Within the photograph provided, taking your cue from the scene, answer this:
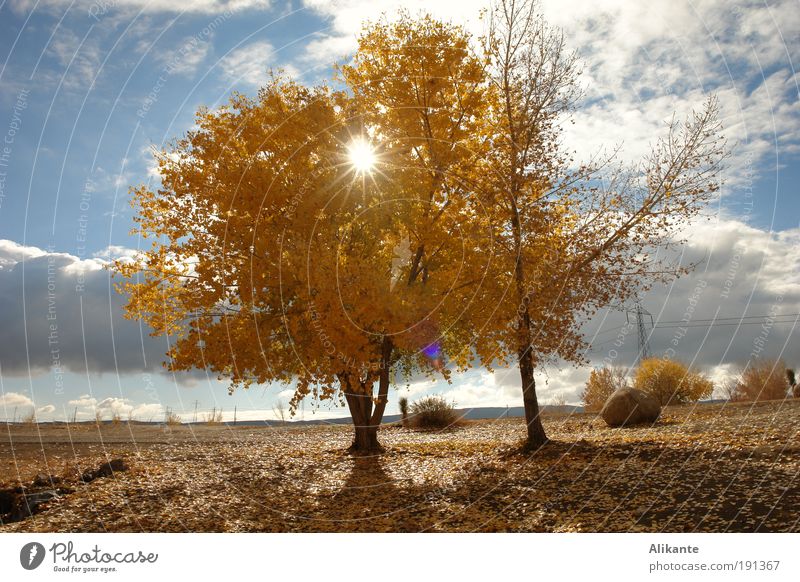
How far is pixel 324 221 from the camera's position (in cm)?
1717

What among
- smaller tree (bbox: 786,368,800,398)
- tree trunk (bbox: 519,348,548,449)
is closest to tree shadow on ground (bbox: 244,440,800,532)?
tree trunk (bbox: 519,348,548,449)

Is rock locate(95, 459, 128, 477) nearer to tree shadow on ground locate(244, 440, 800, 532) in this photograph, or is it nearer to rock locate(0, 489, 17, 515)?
rock locate(0, 489, 17, 515)

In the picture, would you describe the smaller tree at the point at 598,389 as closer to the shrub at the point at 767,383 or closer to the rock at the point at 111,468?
the shrub at the point at 767,383

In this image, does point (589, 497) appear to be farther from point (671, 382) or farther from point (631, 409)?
point (671, 382)

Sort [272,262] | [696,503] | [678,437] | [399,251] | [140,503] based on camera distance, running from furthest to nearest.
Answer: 1. [399,251]
2. [678,437]
3. [272,262]
4. [140,503]
5. [696,503]

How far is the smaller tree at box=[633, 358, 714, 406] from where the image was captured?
31.9 metres

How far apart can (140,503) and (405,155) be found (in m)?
12.9

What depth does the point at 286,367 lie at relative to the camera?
18016mm

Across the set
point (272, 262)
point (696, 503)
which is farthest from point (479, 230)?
point (696, 503)

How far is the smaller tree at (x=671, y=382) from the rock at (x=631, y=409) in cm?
671
